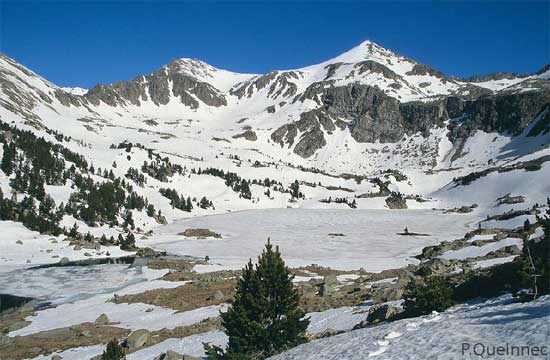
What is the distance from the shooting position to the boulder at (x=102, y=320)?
28.0 m

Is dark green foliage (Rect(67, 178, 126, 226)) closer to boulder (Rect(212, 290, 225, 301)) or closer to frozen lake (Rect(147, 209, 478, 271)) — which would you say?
frozen lake (Rect(147, 209, 478, 271))

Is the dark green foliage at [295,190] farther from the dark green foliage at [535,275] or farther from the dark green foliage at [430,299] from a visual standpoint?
the dark green foliage at [535,275]

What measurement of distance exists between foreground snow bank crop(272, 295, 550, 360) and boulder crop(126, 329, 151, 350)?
10.9 meters

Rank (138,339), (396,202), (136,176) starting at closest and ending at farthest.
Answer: (138,339) < (136,176) < (396,202)

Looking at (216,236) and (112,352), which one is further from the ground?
(216,236)

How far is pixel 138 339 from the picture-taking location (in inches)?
898

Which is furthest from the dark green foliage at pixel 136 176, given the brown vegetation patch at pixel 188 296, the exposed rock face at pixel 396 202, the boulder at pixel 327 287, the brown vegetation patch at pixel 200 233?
the boulder at pixel 327 287

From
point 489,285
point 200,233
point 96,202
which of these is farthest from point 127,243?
point 489,285

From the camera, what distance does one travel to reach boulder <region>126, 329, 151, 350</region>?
22.5 m

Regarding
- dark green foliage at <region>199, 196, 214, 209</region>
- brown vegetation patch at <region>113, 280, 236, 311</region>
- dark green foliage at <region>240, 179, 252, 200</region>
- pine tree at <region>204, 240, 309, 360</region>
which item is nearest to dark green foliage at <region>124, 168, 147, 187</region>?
dark green foliage at <region>199, 196, 214, 209</region>

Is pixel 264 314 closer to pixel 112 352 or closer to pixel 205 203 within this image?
pixel 112 352

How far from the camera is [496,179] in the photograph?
114 metres

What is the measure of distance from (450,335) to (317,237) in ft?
201

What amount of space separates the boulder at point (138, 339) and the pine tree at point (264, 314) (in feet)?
29.8
